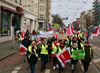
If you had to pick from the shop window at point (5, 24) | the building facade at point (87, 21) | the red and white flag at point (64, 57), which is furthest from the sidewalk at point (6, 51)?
the building facade at point (87, 21)

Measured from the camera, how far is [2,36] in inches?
856

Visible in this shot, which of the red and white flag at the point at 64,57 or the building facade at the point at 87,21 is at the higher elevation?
the building facade at the point at 87,21

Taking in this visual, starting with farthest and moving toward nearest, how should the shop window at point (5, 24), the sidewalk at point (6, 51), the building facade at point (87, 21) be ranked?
the building facade at point (87, 21) < the shop window at point (5, 24) < the sidewalk at point (6, 51)

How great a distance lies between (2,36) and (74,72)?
618 inches

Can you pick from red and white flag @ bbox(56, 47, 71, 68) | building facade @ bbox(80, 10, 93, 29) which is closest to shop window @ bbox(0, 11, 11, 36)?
red and white flag @ bbox(56, 47, 71, 68)

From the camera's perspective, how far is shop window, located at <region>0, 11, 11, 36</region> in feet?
71.1

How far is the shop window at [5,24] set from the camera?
21.7 meters

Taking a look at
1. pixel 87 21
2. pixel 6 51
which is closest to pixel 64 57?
pixel 6 51

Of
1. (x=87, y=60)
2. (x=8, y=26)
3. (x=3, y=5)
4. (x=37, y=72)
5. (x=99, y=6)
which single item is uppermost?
(x=99, y=6)

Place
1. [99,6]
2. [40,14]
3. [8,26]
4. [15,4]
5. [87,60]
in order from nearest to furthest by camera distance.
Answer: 1. [87,60]
2. [8,26]
3. [15,4]
4. [40,14]
5. [99,6]

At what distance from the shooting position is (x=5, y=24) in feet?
75.6

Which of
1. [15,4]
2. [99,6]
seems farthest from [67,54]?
[99,6]

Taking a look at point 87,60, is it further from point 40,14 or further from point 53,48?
point 40,14

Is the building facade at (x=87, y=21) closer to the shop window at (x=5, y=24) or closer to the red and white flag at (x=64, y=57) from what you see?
the shop window at (x=5, y=24)
